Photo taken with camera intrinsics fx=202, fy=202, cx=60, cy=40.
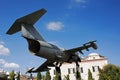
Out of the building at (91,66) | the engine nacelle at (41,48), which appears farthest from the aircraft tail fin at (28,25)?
the building at (91,66)

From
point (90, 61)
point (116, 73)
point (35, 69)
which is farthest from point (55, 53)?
point (90, 61)

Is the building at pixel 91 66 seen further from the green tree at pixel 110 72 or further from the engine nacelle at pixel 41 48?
the engine nacelle at pixel 41 48

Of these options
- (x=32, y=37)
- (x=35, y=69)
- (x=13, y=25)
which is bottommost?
(x=35, y=69)

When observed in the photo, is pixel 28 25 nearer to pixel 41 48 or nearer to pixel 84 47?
pixel 41 48

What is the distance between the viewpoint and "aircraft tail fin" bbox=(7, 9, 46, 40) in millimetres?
19300

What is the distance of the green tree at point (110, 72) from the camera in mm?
62000

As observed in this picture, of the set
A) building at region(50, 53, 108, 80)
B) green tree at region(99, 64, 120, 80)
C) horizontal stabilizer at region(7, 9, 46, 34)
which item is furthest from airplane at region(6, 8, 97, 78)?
building at region(50, 53, 108, 80)

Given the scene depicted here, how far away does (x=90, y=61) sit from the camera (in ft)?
246

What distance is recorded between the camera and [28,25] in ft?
66.5

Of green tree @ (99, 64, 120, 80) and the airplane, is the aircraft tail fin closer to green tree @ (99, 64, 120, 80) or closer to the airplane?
the airplane

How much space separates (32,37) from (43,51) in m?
1.78

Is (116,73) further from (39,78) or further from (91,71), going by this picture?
(39,78)

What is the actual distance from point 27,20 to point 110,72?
49639 millimetres

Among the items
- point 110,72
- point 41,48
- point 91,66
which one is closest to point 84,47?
point 41,48
